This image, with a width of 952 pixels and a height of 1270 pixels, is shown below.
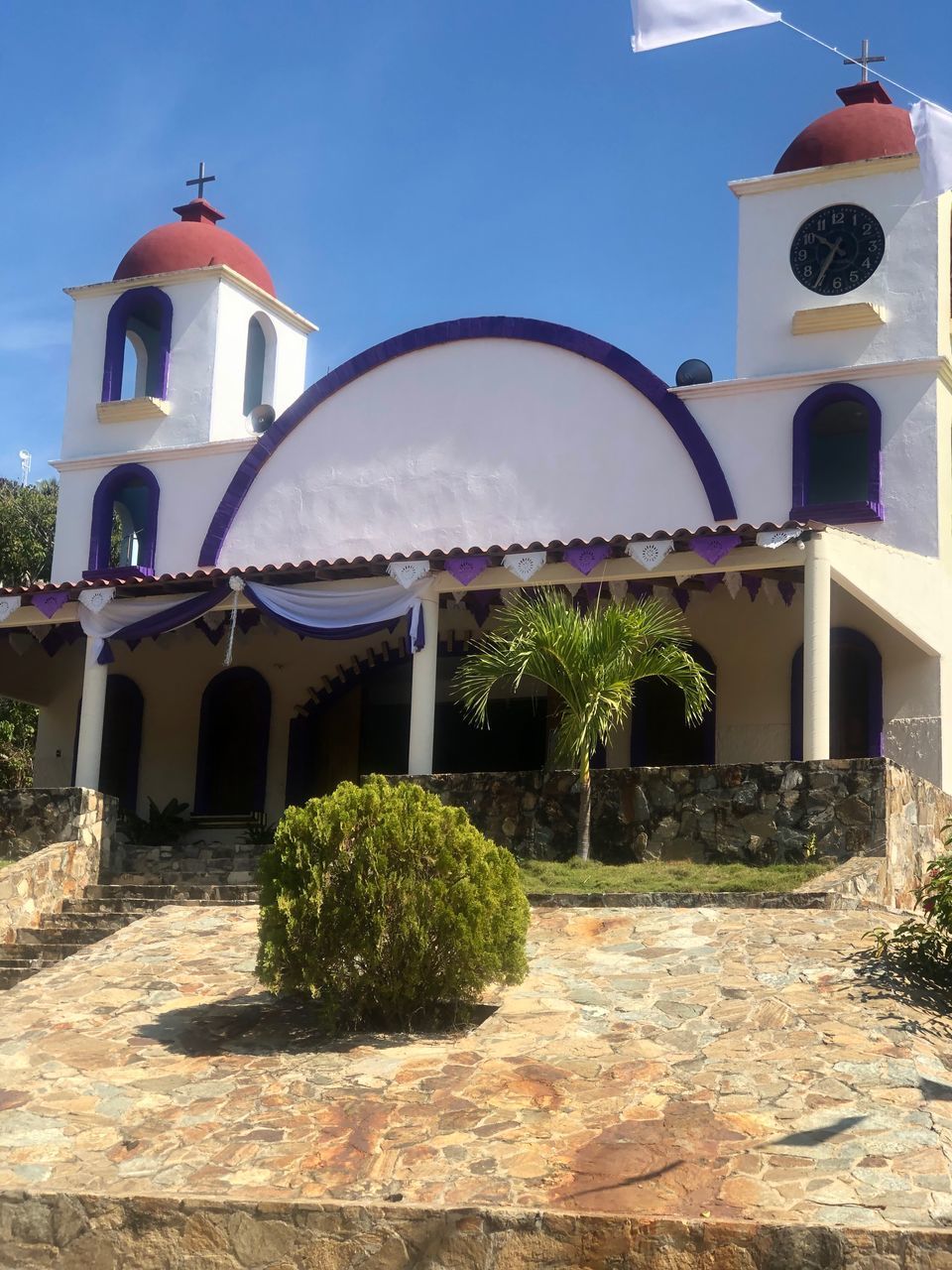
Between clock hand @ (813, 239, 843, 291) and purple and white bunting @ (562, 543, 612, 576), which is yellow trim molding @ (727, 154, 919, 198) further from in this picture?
purple and white bunting @ (562, 543, 612, 576)

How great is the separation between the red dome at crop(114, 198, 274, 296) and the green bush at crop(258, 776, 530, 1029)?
12886 mm

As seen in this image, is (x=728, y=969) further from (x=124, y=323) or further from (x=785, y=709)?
(x=124, y=323)

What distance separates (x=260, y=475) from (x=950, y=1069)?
13078mm

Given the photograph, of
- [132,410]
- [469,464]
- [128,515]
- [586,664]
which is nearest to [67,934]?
[586,664]

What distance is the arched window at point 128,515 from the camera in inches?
806

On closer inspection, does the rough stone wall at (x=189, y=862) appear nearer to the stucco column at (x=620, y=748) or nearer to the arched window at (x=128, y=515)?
the stucco column at (x=620, y=748)

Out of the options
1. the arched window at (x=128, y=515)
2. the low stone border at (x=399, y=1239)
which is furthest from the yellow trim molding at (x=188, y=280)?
the low stone border at (x=399, y=1239)

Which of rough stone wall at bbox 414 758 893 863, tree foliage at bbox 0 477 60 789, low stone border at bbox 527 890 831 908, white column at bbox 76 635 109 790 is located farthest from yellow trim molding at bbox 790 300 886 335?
tree foliage at bbox 0 477 60 789

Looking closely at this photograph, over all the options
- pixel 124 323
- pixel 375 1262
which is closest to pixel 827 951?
pixel 375 1262

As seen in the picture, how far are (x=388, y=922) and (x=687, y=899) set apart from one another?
9.15 ft

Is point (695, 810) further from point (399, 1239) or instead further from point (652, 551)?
point (399, 1239)

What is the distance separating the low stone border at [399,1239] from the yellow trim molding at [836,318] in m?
12.4

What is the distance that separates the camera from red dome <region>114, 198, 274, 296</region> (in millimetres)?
21250

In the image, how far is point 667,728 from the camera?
17297mm
